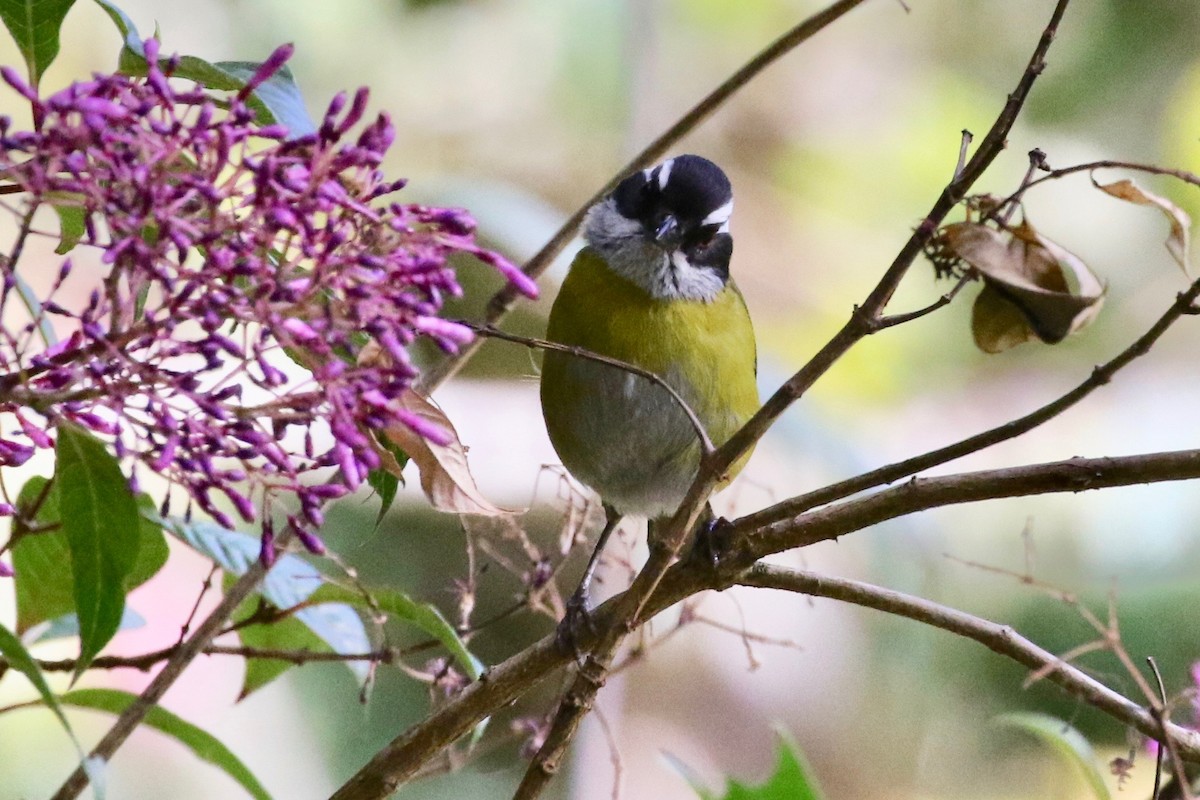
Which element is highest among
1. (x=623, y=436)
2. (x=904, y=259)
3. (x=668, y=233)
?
(x=668, y=233)

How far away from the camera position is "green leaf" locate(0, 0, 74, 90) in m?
0.60

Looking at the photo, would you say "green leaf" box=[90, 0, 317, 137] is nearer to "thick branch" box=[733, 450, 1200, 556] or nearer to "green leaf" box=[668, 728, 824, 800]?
"thick branch" box=[733, 450, 1200, 556]

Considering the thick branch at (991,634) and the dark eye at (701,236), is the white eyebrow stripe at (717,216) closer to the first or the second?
the dark eye at (701,236)

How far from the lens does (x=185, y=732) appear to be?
0.72 metres

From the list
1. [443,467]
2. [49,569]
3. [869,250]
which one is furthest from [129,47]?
[869,250]

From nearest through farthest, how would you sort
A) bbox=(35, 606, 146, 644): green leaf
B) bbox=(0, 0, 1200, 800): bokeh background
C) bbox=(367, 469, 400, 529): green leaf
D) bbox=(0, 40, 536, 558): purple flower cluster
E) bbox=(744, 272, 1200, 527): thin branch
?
1. bbox=(0, 40, 536, 558): purple flower cluster
2. bbox=(744, 272, 1200, 527): thin branch
3. bbox=(367, 469, 400, 529): green leaf
4. bbox=(35, 606, 146, 644): green leaf
5. bbox=(0, 0, 1200, 800): bokeh background

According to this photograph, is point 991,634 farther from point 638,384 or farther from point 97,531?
point 638,384

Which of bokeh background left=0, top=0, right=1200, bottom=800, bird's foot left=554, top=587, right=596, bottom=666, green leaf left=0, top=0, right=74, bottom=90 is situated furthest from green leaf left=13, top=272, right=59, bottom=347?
bokeh background left=0, top=0, right=1200, bottom=800

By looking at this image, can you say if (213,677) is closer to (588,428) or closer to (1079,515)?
(588,428)

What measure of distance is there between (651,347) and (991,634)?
0.62 m

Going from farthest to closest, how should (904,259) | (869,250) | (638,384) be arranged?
(869,250)
(638,384)
(904,259)

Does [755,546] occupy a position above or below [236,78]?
below

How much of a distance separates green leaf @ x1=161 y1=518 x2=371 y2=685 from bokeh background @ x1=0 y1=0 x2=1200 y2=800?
3.88ft

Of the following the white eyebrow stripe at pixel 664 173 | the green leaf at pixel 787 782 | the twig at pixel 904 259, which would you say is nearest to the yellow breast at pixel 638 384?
the white eyebrow stripe at pixel 664 173
